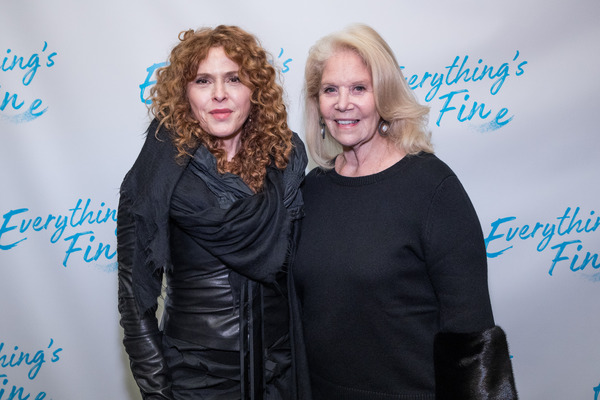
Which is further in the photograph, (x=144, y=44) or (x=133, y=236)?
(x=144, y=44)

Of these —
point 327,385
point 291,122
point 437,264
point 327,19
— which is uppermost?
point 327,19

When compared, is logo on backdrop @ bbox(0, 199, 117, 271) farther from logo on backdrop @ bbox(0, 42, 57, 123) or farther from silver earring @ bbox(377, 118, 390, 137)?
silver earring @ bbox(377, 118, 390, 137)

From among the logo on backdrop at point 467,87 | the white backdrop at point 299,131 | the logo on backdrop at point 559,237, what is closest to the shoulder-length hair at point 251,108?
the white backdrop at point 299,131

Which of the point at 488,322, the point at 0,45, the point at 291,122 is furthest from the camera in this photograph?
the point at 291,122

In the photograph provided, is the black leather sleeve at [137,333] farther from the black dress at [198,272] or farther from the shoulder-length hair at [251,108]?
the shoulder-length hair at [251,108]

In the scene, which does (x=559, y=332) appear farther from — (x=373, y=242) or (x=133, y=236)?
(x=133, y=236)

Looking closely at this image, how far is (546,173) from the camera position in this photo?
2.16 m

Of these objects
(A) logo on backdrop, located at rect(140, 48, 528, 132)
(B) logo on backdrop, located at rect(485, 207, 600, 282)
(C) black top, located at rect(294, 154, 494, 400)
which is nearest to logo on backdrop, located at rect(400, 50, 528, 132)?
(A) logo on backdrop, located at rect(140, 48, 528, 132)

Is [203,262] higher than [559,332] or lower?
higher

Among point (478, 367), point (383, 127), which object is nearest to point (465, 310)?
point (478, 367)

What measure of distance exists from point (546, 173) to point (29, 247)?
83.0 inches

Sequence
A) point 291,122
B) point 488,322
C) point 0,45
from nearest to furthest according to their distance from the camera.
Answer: point 488,322, point 0,45, point 291,122

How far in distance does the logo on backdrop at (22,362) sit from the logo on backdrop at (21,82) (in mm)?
922

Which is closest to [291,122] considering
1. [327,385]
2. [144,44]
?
[144,44]
